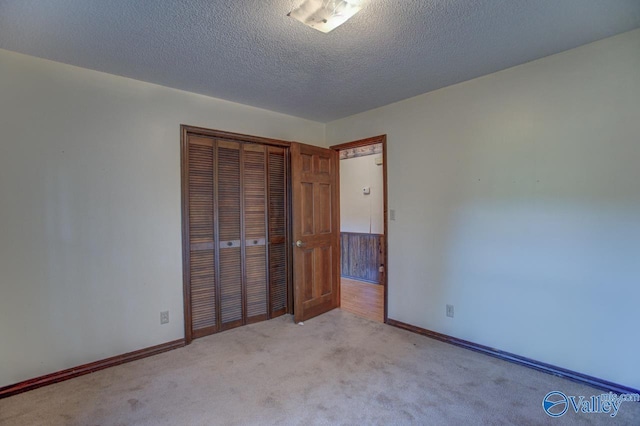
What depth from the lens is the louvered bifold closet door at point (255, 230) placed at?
347cm

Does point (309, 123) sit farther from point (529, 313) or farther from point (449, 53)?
point (529, 313)

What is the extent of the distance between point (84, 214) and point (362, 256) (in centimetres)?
432

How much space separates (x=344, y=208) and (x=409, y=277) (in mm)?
2938

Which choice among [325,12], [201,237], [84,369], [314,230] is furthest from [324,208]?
[84,369]

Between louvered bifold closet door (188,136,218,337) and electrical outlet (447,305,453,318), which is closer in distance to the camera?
electrical outlet (447,305,453,318)

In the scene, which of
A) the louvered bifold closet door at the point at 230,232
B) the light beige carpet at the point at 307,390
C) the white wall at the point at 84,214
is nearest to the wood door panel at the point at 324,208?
the louvered bifold closet door at the point at 230,232

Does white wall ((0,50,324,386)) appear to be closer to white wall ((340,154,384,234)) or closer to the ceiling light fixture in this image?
the ceiling light fixture

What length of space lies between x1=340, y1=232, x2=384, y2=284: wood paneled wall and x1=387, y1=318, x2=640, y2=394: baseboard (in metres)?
2.19

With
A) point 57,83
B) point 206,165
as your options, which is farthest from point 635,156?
point 57,83

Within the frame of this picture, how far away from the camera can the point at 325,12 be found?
1.67 metres

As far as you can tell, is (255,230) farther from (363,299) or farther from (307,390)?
(363,299)

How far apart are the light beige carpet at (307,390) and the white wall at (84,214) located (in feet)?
1.11

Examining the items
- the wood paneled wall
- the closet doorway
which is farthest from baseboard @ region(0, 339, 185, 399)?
the wood paneled wall

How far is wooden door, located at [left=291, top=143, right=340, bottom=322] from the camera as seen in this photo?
3.48 meters
